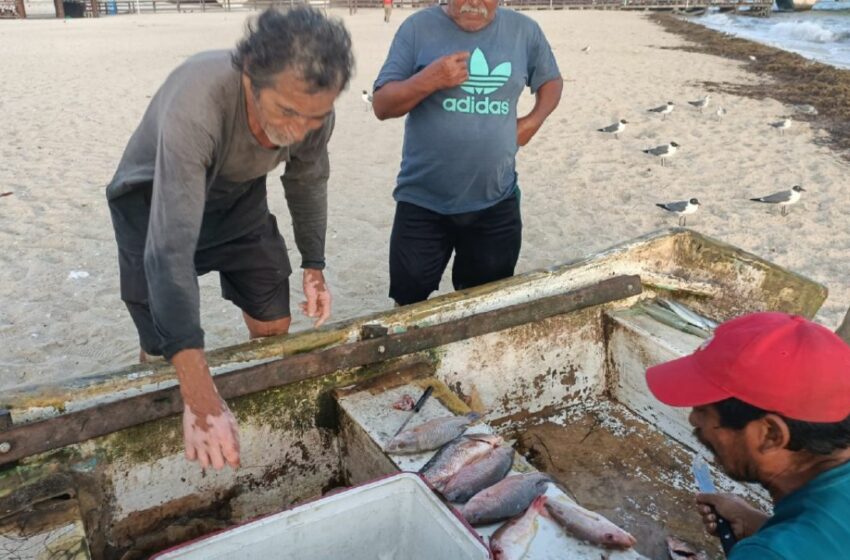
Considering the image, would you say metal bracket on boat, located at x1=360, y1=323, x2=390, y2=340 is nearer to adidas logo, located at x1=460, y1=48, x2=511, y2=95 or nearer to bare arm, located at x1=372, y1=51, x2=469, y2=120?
bare arm, located at x1=372, y1=51, x2=469, y2=120

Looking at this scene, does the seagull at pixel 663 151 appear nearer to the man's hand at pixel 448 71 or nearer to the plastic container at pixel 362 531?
the man's hand at pixel 448 71

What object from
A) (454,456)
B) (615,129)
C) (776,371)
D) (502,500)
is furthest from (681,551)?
(615,129)

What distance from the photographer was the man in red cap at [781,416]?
1.68 m

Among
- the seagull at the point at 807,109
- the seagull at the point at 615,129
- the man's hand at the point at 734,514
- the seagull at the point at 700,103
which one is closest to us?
the man's hand at the point at 734,514

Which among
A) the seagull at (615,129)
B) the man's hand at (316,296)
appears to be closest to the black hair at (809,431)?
the man's hand at (316,296)

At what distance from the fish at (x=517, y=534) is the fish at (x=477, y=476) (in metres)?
0.18

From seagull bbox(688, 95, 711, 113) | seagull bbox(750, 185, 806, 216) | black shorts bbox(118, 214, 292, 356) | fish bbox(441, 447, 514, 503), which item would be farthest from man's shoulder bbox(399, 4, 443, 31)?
seagull bbox(688, 95, 711, 113)

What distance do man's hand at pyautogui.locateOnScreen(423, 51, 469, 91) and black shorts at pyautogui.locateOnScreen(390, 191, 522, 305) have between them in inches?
25.9

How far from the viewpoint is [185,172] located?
2.13m

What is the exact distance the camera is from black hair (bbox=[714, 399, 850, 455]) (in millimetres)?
1777

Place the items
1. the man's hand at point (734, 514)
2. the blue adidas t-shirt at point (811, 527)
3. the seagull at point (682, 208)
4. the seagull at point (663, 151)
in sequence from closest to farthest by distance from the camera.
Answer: the blue adidas t-shirt at point (811, 527) < the man's hand at point (734, 514) < the seagull at point (682, 208) < the seagull at point (663, 151)

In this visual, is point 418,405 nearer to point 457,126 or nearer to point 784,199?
point 457,126

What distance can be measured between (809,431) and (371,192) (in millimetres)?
7290

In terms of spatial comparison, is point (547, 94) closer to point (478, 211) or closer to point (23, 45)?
point (478, 211)
